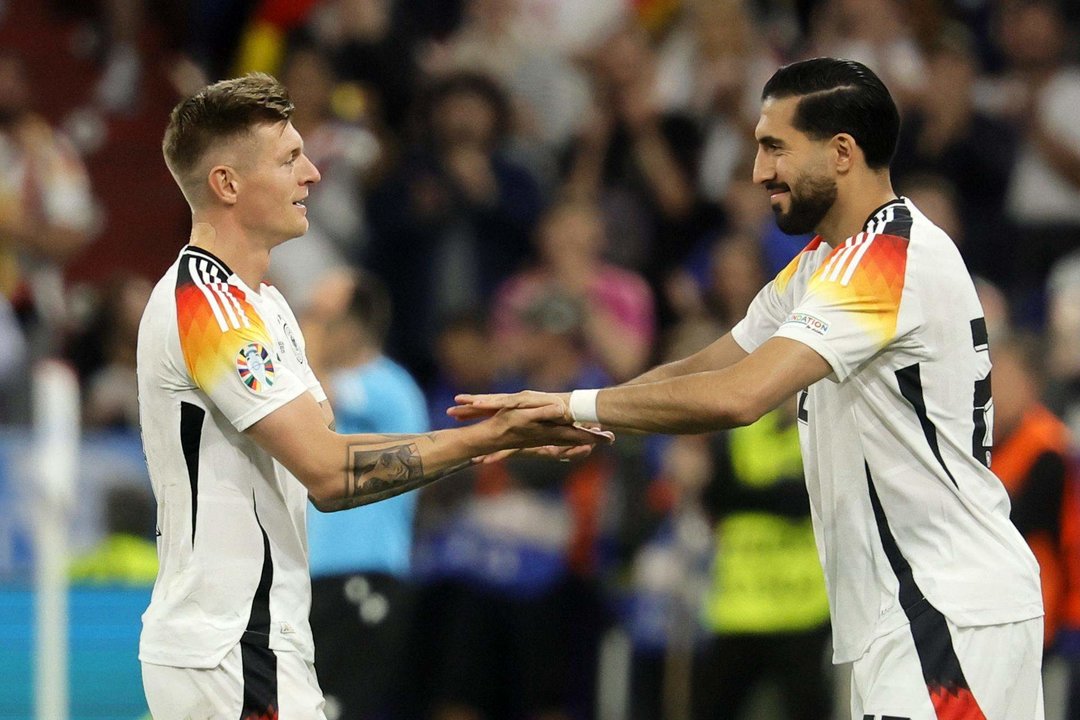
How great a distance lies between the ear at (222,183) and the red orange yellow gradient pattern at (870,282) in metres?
1.65

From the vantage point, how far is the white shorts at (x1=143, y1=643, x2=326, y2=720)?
4.55m

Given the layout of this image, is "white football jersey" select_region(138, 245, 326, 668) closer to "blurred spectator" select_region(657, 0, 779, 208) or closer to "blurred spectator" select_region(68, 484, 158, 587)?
"blurred spectator" select_region(68, 484, 158, 587)

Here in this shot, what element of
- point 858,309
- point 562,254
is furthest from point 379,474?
point 562,254

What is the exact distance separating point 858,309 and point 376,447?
4.56 feet

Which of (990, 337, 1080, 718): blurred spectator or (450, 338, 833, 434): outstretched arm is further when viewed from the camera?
(990, 337, 1080, 718): blurred spectator

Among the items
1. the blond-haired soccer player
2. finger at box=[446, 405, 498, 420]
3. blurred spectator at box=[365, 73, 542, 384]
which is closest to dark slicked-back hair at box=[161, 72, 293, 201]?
the blond-haired soccer player

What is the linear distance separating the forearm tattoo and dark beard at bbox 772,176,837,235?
1233 millimetres

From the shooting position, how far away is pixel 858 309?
471 centimetres

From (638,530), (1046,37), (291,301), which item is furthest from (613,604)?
(1046,37)

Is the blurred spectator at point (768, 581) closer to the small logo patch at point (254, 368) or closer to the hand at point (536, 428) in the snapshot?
the hand at point (536, 428)

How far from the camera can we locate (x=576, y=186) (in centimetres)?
1105

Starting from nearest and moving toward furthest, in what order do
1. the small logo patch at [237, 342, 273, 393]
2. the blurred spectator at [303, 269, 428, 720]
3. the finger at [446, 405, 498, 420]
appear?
the small logo patch at [237, 342, 273, 393] < the finger at [446, 405, 498, 420] < the blurred spectator at [303, 269, 428, 720]

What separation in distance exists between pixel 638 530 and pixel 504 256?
2541 mm

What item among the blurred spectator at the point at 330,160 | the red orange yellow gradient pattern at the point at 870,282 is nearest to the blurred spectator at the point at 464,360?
the blurred spectator at the point at 330,160
